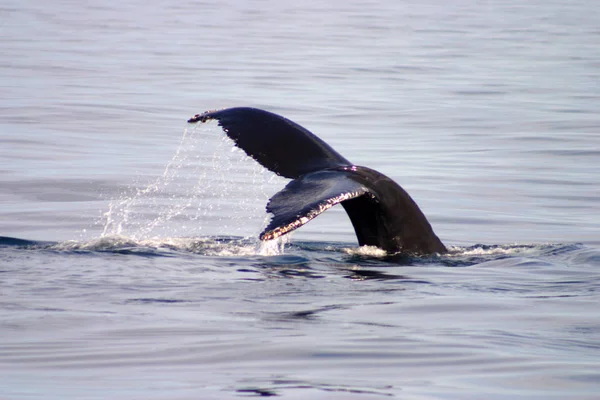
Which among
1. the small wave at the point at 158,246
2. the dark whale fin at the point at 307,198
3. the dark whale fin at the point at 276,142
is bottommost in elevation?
the small wave at the point at 158,246

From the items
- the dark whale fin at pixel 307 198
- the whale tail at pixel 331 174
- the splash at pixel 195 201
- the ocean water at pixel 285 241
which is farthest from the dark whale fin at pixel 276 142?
the splash at pixel 195 201

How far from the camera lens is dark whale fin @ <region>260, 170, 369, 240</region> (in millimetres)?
6230

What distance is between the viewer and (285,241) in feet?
30.3

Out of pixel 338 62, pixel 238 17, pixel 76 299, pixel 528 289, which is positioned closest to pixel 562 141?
pixel 528 289

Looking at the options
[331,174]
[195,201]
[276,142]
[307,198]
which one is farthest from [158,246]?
[195,201]

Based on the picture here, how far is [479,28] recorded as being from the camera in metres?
48.3

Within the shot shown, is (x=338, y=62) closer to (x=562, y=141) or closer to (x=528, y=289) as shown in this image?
(x=562, y=141)

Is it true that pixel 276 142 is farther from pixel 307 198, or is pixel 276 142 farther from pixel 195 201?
pixel 195 201

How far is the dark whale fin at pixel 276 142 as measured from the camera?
24.6 feet

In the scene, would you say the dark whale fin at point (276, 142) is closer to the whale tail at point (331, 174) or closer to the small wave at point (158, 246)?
the whale tail at point (331, 174)

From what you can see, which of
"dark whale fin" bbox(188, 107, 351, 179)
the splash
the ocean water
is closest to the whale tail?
"dark whale fin" bbox(188, 107, 351, 179)

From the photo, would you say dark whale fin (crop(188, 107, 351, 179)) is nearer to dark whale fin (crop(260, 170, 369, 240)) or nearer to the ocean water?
dark whale fin (crop(260, 170, 369, 240))

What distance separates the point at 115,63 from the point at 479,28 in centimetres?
2311

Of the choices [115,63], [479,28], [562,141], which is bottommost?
[562,141]
